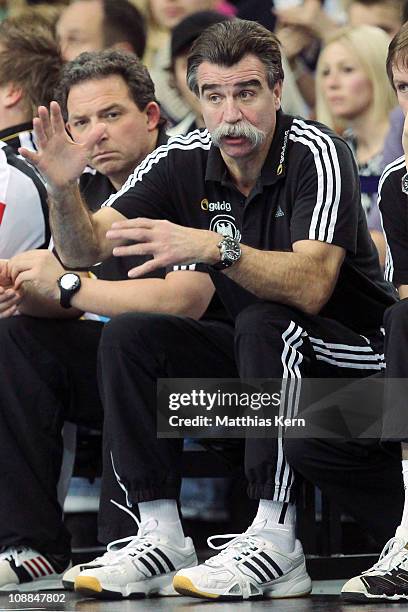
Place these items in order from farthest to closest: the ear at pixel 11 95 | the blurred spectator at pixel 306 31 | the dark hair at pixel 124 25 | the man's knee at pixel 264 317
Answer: the dark hair at pixel 124 25
the blurred spectator at pixel 306 31
the ear at pixel 11 95
the man's knee at pixel 264 317

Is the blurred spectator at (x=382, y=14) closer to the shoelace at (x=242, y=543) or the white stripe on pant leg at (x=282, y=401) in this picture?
the white stripe on pant leg at (x=282, y=401)

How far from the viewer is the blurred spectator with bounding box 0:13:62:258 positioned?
3922 mm

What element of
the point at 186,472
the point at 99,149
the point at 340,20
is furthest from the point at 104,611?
the point at 340,20

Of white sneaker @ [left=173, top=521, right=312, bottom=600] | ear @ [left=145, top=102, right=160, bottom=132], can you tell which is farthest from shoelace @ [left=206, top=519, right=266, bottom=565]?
ear @ [left=145, top=102, right=160, bottom=132]

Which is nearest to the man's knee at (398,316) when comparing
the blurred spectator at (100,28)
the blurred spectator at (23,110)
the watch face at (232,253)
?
the watch face at (232,253)

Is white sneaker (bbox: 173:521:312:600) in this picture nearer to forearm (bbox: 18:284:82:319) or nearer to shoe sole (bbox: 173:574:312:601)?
shoe sole (bbox: 173:574:312:601)

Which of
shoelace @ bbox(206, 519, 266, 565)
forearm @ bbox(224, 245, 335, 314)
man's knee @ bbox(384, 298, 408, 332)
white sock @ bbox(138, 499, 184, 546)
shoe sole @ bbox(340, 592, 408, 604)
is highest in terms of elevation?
forearm @ bbox(224, 245, 335, 314)

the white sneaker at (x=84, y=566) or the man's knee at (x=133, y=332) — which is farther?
the man's knee at (x=133, y=332)

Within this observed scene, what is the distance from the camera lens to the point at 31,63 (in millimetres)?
4543

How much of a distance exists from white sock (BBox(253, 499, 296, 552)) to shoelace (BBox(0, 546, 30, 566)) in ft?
2.52

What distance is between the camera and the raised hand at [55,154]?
11.1 ft

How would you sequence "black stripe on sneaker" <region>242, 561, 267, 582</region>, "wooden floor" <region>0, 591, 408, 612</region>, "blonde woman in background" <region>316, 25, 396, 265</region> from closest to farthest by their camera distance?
1. "wooden floor" <region>0, 591, 408, 612</region>
2. "black stripe on sneaker" <region>242, 561, 267, 582</region>
3. "blonde woman in background" <region>316, 25, 396, 265</region>

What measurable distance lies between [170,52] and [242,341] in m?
2.55

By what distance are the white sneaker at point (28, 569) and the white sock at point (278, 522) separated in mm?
667
